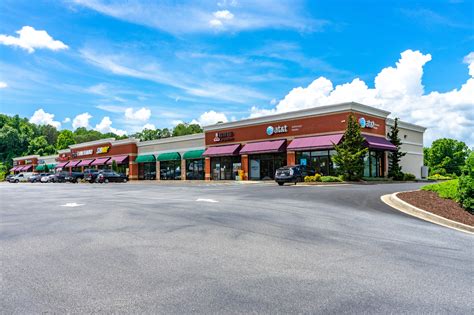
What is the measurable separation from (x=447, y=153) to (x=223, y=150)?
75.0 meters

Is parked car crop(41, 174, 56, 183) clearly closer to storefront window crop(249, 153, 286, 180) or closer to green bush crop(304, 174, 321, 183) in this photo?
storefront window crop(249, 153, 286, 180)

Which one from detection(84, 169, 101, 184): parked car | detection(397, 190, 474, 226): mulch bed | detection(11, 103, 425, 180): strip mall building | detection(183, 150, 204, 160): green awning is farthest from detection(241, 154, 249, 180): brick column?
detection(397, 190, 474, 226): mulch bed

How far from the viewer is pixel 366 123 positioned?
35.1 meters

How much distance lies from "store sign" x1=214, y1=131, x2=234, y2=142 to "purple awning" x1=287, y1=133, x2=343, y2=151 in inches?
374

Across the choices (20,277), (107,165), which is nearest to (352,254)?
(20,277)

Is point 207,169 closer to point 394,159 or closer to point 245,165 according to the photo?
point 245,165

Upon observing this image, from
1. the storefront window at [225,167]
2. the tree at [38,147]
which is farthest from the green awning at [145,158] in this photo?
the tree at [38,147]

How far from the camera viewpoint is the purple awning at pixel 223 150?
139 ft

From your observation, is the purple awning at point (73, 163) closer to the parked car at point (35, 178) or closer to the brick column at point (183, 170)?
the parked car at point (35, 178)

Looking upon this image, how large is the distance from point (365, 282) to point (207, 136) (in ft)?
141

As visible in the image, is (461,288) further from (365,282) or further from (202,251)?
(202,251)

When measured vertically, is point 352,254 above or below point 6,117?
below

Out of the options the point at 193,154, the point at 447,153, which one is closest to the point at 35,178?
the point at 193,154

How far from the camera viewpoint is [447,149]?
307 feet
